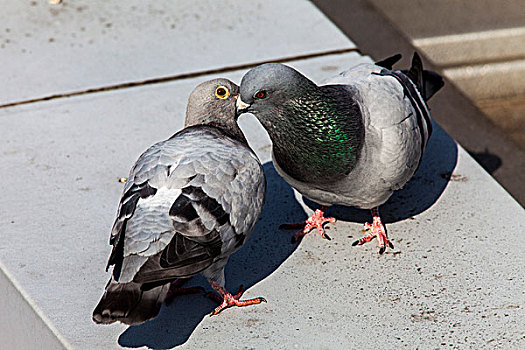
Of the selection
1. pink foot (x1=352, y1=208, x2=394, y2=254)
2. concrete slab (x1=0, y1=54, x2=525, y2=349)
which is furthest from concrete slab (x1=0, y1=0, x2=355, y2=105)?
pink foot (x1=352, y1=208, x2=394, y2=254)

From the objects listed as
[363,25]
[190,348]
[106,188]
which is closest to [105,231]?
[106,188]

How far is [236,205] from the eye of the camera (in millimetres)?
3279

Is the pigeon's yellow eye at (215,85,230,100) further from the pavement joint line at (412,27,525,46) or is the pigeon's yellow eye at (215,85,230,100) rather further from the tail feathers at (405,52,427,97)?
the pavement joint line at (412,27,525,46)

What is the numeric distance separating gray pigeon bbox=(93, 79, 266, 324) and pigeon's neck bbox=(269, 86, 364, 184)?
22 centimetres

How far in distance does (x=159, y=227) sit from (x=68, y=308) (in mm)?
836

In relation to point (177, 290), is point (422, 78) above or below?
above

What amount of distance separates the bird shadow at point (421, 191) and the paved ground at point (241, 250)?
0.4 inches

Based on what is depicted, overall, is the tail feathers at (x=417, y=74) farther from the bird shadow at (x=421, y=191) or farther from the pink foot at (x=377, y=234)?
the pink foot at (x=377, y=234)

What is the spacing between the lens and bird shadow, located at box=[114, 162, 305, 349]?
342 centimetres

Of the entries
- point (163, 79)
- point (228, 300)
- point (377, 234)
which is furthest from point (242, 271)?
point (163, 79)

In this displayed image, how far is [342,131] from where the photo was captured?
11.8 feet

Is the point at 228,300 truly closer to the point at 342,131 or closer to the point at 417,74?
the point at 342,131

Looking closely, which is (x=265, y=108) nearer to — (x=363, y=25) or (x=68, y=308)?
(x=68, y=308)

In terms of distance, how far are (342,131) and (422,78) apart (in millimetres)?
1071
